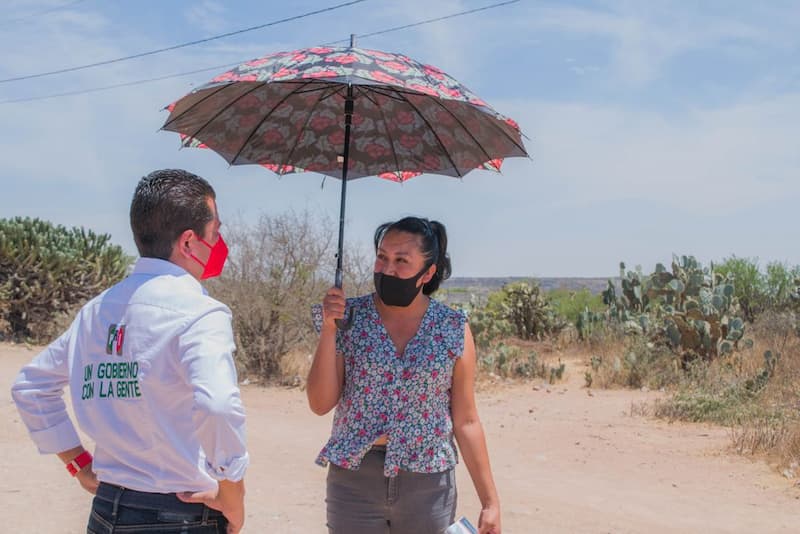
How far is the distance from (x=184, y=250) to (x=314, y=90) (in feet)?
6.08

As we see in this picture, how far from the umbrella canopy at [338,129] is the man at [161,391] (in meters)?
1.56

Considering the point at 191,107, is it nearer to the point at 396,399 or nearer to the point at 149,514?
the point at 396,399

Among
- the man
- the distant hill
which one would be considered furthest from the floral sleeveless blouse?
the distant hill

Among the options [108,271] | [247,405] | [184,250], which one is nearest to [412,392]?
[184,250]

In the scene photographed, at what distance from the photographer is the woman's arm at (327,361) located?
11.1 ft

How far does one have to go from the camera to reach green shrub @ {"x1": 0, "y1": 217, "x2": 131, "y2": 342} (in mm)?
17359

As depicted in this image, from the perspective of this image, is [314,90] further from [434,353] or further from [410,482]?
[410,482]

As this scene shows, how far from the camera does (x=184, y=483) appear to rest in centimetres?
245

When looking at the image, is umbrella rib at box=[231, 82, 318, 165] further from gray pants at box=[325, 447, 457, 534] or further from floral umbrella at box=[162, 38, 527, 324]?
gray pants at box=[325, 447, 457, 534]

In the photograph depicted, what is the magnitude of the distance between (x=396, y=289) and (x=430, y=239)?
242 mm

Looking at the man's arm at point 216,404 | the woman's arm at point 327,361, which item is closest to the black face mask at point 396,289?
the woman's arm at point 327,361

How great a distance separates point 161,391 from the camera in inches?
95.5

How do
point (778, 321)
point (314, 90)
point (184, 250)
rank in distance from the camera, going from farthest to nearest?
point (778, 321) < point (314, 90) < point (184, 250)

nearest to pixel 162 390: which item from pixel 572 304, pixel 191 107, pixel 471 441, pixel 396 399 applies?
pixel 396 399
